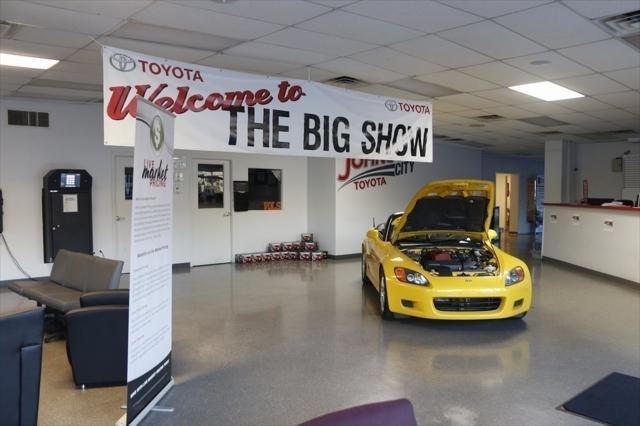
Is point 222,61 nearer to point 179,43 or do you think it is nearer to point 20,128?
point 179,43

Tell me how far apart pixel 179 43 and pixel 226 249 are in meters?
→ 6.09

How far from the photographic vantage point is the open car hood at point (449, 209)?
6.30m

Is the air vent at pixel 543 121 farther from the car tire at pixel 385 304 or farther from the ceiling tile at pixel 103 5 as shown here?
the ceiling tile at pixel 103 5

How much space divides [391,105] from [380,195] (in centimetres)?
623

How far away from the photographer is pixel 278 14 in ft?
12.5

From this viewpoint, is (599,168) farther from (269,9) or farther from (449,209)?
(269,9)

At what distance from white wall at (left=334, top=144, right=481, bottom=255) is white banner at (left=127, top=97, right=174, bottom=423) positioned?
7.33m

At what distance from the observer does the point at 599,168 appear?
13.4 meters

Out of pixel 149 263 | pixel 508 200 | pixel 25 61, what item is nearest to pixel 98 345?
pixel 149 263

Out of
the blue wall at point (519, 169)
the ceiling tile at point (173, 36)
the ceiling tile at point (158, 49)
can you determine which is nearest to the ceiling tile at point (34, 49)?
the ceiling tile at point (158, 49)

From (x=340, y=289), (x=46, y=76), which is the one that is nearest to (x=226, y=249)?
(x=340, y=289)

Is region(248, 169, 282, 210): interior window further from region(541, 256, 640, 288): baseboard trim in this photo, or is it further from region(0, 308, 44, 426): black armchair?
region(0, 308, 44, 426): black armchair

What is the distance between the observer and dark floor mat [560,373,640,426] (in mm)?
3340

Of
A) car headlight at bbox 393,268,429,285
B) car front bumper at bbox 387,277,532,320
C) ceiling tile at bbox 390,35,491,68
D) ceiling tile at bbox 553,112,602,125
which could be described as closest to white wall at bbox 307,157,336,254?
ceiling tile at bbox 553,112,602,125
